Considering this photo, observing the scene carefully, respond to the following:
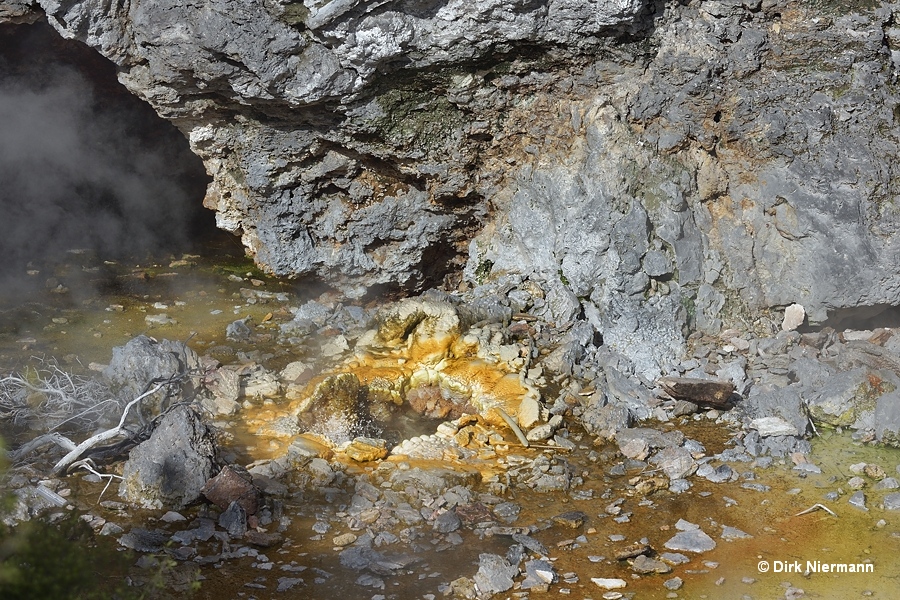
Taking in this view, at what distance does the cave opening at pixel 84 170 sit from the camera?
8.38m

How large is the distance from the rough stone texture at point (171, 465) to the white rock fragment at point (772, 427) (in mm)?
3407

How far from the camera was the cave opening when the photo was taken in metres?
8.38

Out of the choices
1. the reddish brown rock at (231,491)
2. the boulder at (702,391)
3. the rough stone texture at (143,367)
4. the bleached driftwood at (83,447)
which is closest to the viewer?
the reddish brown rock at (231,491)

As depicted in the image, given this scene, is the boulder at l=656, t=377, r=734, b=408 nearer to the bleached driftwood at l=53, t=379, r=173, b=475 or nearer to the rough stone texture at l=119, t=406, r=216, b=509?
the rough stone texture at l=119, t=406, r=216, b=509

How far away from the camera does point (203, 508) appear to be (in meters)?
4.74

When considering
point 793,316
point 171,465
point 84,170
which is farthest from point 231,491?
point 84,170

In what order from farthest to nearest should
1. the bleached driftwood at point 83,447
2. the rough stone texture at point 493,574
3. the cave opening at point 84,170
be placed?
the cave opening at point 84,170 < the bleached driftwood at point 83,447 < the rough stone texture at point 493,574

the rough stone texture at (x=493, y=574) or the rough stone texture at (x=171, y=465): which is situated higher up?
the rough stone texture at (x=171, y=465)

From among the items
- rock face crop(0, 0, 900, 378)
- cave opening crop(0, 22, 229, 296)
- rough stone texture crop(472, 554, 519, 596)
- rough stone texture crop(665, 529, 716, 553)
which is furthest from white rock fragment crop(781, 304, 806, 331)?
cave opening crop(0, 22, 229, 296)

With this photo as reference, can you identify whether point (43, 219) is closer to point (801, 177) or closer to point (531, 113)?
point (531, 113)

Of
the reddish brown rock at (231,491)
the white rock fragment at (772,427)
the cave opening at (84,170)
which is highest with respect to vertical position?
the cave opening at (84,170)

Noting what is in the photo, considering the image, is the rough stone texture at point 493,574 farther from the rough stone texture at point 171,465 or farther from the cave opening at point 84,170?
the cave opening at point 84,170

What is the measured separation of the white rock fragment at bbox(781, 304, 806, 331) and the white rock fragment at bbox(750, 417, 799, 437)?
985 millimetres

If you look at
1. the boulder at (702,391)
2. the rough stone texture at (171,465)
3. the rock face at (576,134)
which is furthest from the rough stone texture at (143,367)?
the boulder at (702,391)
